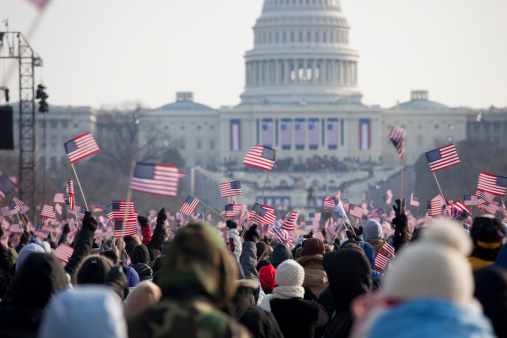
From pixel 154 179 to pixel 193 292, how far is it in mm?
4971

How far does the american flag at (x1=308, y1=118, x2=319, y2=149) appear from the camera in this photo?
145 meters

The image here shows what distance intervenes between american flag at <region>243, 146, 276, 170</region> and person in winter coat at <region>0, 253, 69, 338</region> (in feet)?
49.3

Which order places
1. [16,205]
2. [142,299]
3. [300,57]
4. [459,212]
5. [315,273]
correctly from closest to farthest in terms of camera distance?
[142,299] → [315,273] → [459,212] → [16,205] → [300,57]

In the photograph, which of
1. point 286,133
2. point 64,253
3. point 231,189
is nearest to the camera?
point 64,253

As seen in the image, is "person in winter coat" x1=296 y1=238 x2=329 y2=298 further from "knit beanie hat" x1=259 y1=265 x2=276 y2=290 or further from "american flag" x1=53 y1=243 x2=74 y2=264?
"american flag" x1=53 y1=243 x2=74 y2=264

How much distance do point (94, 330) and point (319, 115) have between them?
141046 millimetres

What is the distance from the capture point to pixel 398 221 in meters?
10.6

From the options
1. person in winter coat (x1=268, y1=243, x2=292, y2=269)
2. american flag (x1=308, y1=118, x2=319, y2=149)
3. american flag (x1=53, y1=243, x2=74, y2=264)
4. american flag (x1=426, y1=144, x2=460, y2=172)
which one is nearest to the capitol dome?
american flag (x1=308, y1=118, x2=319, y2=149)

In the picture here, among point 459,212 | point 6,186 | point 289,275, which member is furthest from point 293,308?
point 6,186

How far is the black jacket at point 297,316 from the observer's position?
9141 mm

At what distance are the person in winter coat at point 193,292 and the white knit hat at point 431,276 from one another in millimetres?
718

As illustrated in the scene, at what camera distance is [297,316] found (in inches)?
361

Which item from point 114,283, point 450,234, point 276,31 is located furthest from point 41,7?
point 276,31

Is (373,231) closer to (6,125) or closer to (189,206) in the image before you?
(189,206)
